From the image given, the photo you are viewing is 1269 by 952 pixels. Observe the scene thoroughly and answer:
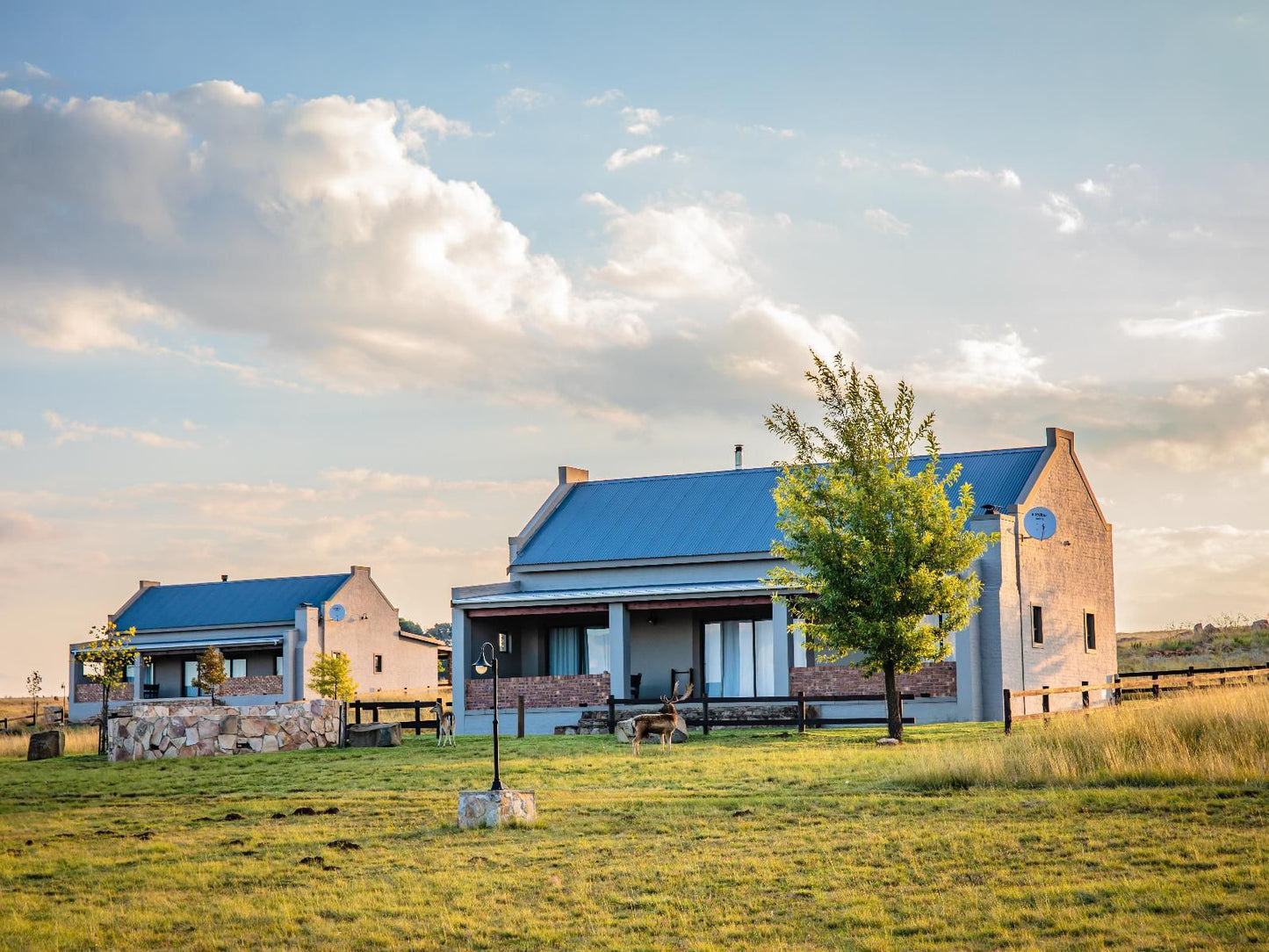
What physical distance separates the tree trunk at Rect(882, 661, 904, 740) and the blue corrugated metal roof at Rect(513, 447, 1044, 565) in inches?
378

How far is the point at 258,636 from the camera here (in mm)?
56062

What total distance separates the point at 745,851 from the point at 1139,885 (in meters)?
4.04

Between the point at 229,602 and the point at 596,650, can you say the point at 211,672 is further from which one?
the point at 596,650

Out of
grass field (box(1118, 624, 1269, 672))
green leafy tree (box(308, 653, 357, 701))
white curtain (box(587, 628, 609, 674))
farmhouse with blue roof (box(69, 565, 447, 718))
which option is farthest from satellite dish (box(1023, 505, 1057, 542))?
farmhouse with blue roof (box(69, 565, 447, 718))

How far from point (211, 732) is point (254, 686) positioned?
25392 millimetres

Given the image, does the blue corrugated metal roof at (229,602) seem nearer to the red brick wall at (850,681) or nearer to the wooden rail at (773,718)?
the wooden rail at (773,718)

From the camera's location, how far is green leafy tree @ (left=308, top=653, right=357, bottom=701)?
52594 millimetres

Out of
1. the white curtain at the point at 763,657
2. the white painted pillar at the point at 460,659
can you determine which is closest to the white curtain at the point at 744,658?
the white curtain at the point at 763,657

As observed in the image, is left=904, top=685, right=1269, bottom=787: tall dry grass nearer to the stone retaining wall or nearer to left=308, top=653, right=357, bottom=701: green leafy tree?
Result: the stone retaining wall

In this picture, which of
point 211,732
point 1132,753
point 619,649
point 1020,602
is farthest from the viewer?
point 619,649

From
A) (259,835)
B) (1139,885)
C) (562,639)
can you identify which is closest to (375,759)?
(259,835)

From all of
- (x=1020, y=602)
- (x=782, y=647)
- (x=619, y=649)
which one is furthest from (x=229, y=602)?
(x=1020, y=602)

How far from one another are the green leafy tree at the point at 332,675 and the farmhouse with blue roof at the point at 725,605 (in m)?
13.1

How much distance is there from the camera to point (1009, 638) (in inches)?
1372
